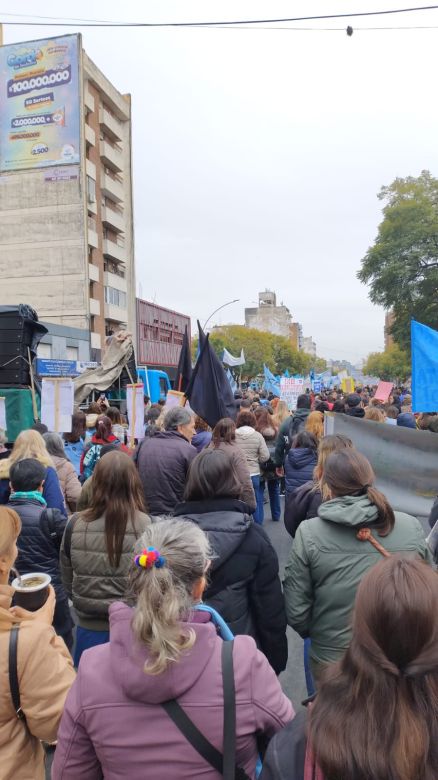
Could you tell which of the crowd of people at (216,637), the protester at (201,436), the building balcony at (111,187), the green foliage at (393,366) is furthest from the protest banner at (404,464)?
the building balcony at (111,187)

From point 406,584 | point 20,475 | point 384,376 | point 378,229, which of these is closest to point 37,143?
point 378,229

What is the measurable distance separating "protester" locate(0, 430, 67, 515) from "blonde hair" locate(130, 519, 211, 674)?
2571mm

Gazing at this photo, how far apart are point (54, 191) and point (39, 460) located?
3789 cm

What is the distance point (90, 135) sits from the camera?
1542 inches

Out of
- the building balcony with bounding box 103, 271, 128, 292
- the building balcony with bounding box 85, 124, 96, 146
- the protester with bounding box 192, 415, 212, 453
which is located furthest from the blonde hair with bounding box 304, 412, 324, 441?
the building balcony with bounding box 85, 124, 96, 146

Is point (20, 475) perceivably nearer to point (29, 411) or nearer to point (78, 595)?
point (78, 595)

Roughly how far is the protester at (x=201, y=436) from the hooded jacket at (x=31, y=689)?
14.9ft

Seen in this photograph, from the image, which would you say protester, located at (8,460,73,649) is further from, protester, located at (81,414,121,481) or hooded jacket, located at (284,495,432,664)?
protester, located at (81,414,121,481)

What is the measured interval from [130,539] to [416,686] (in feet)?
6.89

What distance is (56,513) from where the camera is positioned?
3.58m

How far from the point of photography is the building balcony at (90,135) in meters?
38.7

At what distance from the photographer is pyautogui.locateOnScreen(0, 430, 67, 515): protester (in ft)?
13.8

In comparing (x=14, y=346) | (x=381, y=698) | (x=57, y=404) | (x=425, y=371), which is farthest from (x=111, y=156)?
(x=381, y=698)

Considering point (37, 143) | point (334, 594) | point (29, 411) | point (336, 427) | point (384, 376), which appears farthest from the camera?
point (384, 376)
